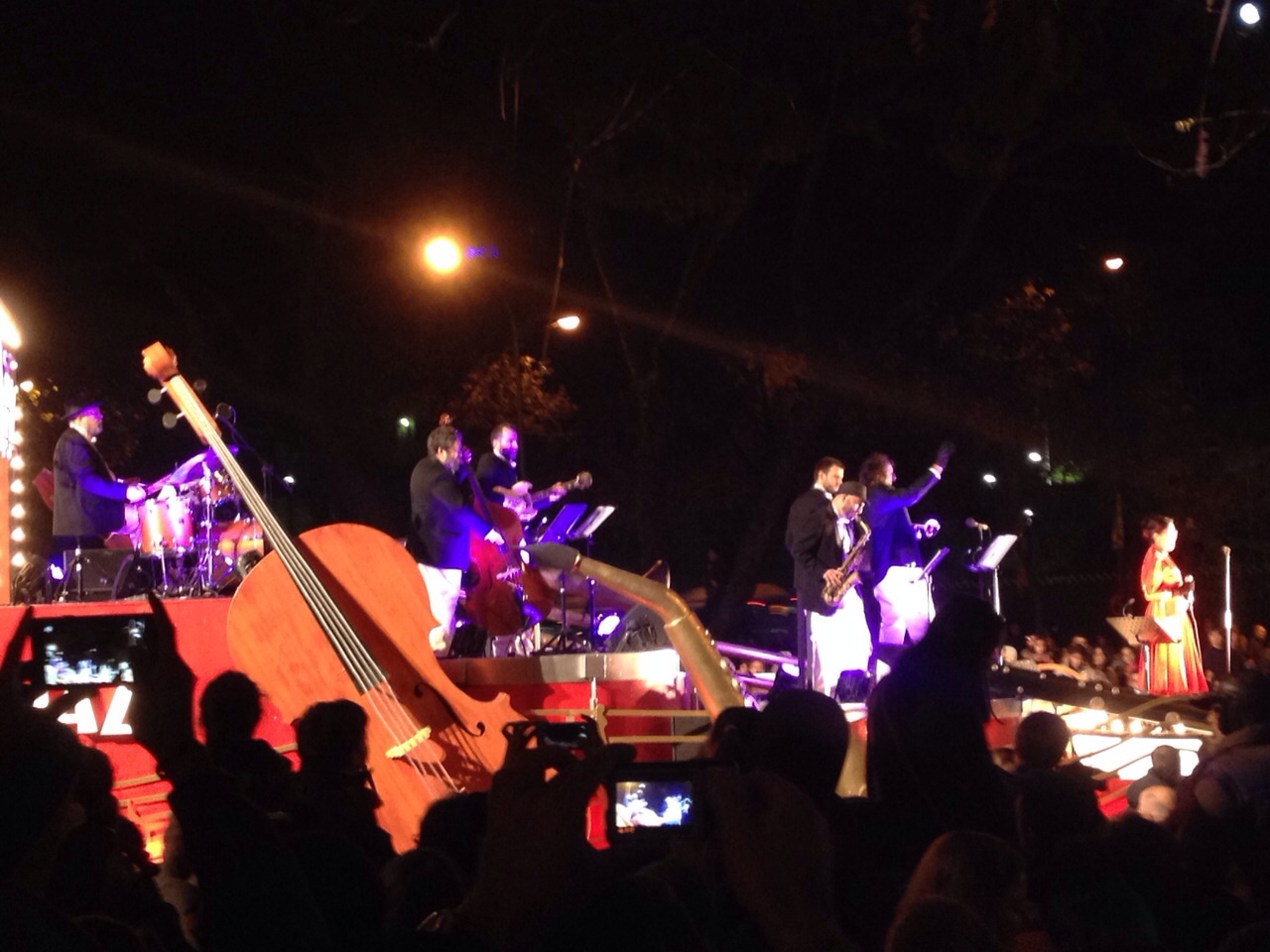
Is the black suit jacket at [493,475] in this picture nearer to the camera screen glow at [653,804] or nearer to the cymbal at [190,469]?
the cymbal at [190,469]

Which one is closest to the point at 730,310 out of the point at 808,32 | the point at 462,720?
the point at 808,32

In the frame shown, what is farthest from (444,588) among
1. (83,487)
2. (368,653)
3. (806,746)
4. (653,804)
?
(653,804)

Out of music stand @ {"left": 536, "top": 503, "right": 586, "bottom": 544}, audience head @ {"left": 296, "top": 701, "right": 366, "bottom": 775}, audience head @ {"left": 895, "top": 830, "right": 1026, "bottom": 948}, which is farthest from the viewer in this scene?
music stand @ {"left": 536, "top": 503, "right": 586, "bottom": 544}

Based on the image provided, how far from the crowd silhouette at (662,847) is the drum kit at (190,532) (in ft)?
30.6

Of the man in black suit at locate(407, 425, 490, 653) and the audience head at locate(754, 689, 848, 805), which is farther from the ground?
the man in black suit at locate(407, 425, 490, 653)

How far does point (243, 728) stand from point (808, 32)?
52.2ft

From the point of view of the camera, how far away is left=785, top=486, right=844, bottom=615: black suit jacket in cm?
1131

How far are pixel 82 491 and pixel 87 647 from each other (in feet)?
32.6

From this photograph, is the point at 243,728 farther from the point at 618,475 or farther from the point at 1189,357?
the point at 1189,357

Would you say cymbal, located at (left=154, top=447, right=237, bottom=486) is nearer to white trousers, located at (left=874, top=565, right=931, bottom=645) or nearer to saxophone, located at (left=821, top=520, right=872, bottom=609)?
saxophone, located at (left=821, top=520, right=872, bottom=609)

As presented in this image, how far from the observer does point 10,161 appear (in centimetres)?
1802

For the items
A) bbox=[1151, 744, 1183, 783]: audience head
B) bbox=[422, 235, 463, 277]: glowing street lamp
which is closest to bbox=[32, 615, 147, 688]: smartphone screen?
bbox=[1151, 744, 1183, 783]: audience head

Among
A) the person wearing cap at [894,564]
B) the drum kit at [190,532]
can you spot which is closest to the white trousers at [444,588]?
the drum kit at [190,532]

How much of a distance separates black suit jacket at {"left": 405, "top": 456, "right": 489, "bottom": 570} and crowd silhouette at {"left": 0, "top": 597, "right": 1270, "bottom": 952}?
20.6 ft
